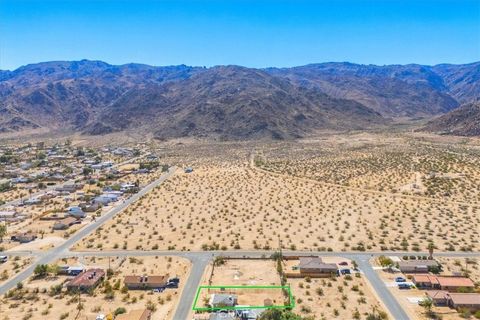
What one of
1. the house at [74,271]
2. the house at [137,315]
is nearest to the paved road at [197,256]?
the house at [137,315]

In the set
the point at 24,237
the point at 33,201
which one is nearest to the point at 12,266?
the point at 24,237

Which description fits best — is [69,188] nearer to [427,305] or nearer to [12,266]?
[12,266]

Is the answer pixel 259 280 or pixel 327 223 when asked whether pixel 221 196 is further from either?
pixel 259 280

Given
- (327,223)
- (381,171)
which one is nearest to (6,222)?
(327,223)

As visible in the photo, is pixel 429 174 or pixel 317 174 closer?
pixel 429 174

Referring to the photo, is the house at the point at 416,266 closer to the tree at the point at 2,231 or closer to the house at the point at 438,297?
the house at the point at 438,297

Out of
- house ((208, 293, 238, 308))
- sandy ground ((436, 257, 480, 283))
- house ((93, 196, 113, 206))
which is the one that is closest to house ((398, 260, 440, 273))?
sandy ground ((436, 257, 480, 283))
